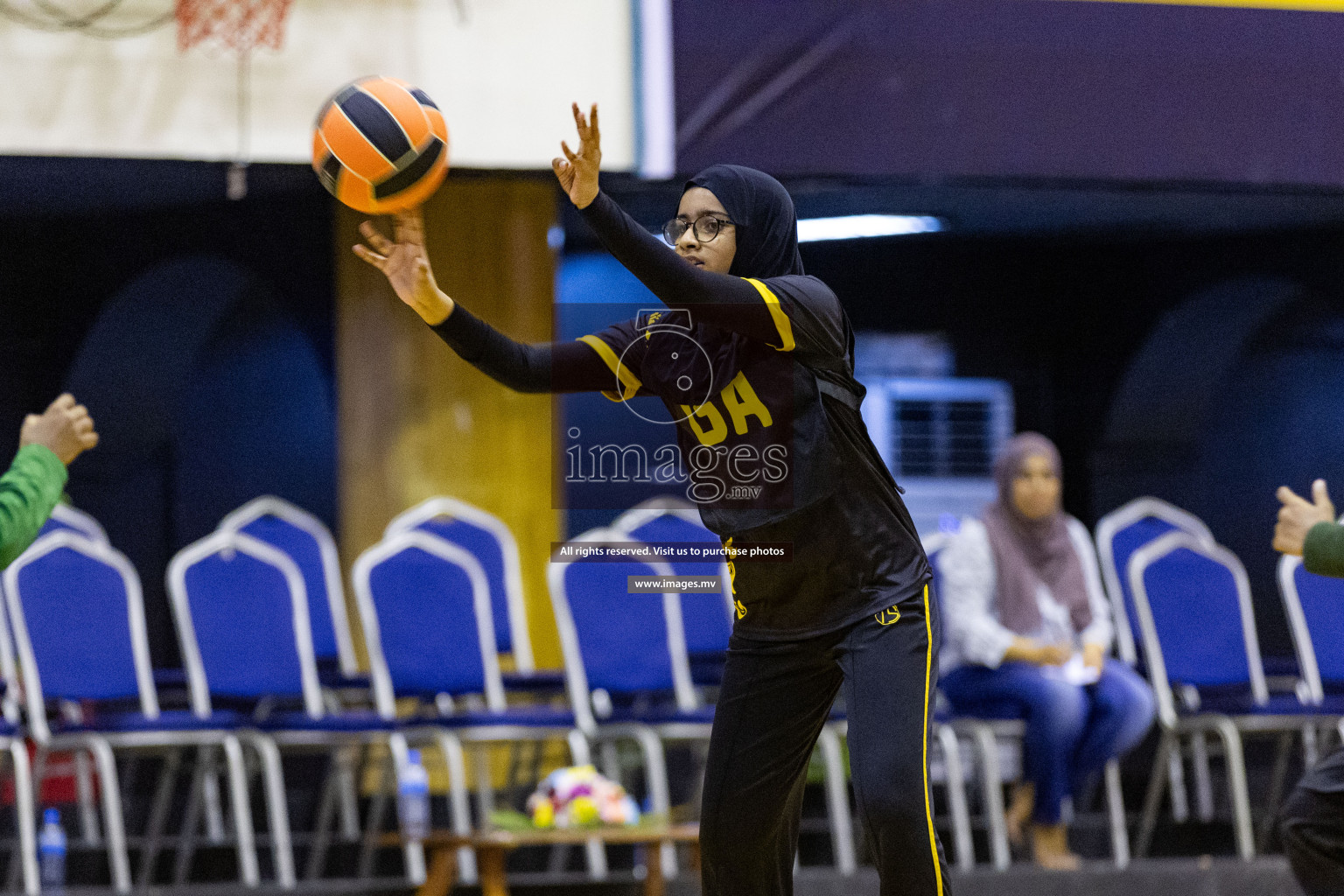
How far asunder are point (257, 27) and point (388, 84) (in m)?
2.27

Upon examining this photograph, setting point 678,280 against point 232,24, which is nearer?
point 678,280

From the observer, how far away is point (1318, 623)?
575 cm

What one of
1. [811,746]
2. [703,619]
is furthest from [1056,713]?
[811,746]

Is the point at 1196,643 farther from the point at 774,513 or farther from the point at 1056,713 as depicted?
the point at 774,513

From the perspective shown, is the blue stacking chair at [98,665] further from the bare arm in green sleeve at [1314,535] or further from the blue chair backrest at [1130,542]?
the blue chair backrest at [1130,542]

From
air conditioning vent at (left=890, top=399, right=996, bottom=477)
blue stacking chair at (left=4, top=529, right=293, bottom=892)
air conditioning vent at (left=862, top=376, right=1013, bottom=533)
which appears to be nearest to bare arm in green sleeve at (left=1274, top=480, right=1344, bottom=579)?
blue stacking chair at (left=4, top=529, right=293, bottom=892)

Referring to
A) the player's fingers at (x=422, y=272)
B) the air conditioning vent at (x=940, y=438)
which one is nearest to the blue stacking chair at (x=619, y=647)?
the player's fingers at (x=422, y=272)

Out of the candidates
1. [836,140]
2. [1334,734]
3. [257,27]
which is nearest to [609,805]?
[836,140]

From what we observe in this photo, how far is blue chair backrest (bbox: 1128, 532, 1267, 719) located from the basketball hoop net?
371cm

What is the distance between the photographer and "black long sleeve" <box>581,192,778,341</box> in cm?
238

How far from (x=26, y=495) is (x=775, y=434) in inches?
55.6

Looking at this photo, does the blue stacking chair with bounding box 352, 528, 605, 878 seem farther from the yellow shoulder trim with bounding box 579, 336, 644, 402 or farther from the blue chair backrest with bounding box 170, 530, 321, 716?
the yellow shoulder trim with bounding box 579, 336, 644, 402

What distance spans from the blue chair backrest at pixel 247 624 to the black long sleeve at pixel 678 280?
3083 mm

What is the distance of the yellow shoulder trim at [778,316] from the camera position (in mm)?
2512
